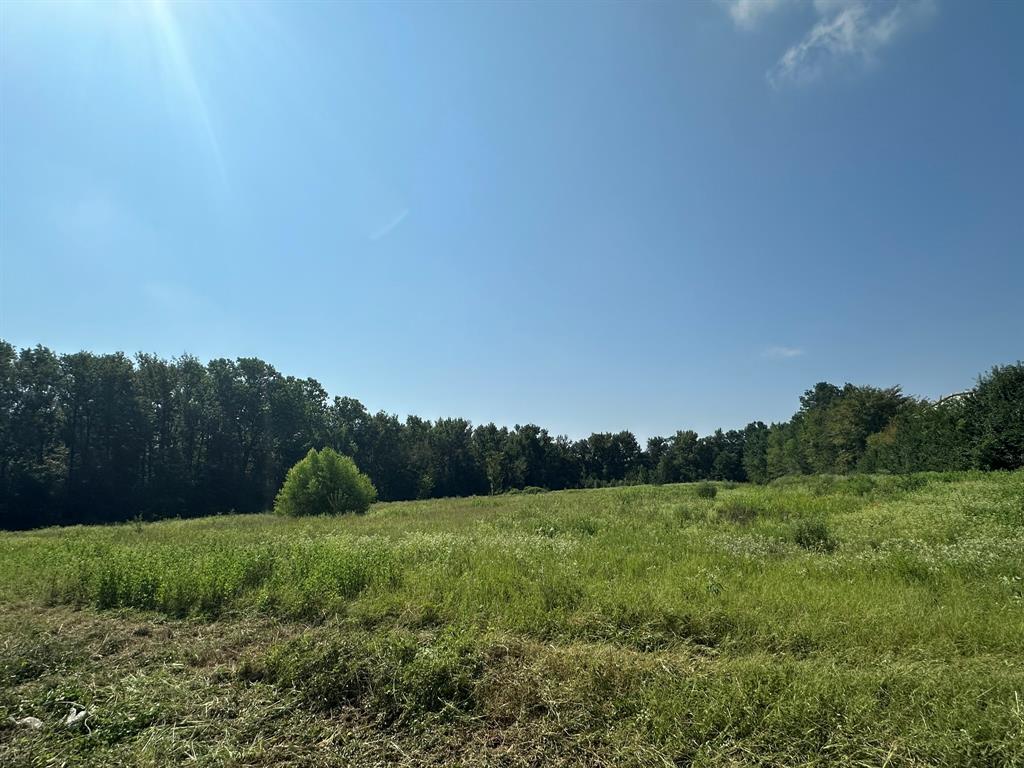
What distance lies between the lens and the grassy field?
10.7 feet

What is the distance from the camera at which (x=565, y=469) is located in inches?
3354

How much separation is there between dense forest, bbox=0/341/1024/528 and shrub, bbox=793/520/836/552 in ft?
77.2

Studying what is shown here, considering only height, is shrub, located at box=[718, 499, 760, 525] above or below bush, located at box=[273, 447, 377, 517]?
below

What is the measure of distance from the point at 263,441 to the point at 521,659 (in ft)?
215

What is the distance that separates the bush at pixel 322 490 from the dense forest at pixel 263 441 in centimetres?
2829

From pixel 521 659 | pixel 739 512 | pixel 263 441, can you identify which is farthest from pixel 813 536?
pixel 263 441

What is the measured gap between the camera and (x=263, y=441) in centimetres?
6084

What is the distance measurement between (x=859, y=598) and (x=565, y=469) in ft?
265

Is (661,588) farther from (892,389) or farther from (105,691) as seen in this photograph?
(892,389)

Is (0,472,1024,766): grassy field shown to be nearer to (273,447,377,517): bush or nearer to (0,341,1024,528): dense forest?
(273,447,377,517): bush

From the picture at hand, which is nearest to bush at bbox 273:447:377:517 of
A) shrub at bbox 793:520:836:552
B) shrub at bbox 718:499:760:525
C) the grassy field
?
the grassy field

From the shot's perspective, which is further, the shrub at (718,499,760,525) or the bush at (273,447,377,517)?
the bush at (273,447,377,517)

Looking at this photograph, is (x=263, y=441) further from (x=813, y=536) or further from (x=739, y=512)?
(x=813, y=536)

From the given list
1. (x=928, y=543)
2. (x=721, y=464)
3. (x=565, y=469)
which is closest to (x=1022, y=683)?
(x=928, y=543)
